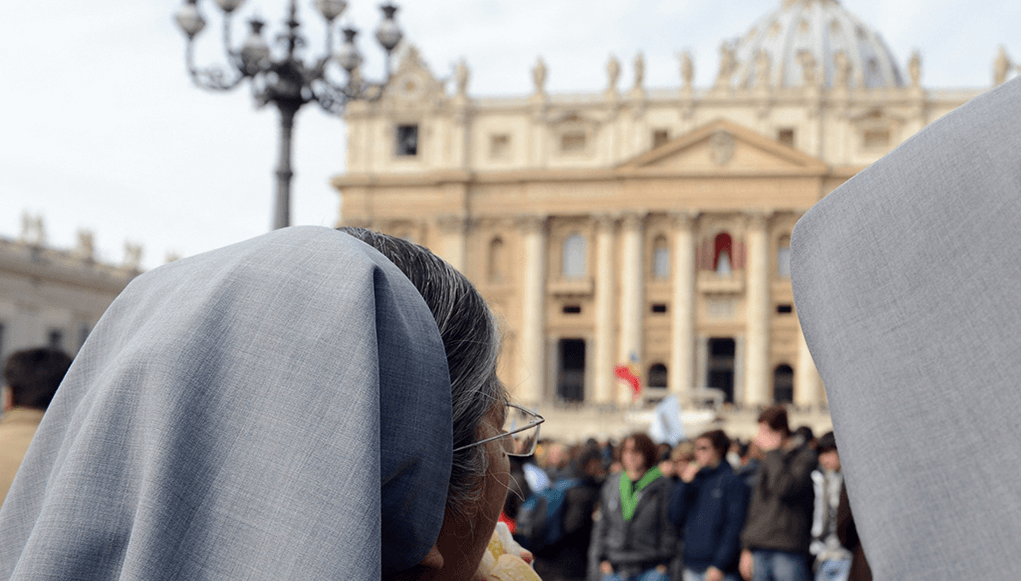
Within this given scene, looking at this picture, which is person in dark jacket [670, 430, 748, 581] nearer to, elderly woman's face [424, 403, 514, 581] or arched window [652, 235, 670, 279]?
elderly woman's face [424, 403, 514, 581]

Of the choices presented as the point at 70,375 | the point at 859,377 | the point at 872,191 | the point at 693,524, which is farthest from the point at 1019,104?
the point at 693,524

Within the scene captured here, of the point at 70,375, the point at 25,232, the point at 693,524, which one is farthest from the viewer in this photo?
the point at 25,232

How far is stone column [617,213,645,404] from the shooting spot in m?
41.3

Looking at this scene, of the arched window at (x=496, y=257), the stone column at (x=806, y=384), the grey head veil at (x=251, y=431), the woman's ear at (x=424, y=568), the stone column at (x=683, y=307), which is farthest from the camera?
the arched window at (x=496, y=257)

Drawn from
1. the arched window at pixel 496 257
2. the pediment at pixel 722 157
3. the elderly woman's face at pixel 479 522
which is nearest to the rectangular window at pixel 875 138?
the pediment at pixel 722 157

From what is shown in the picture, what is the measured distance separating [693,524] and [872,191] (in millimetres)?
6023

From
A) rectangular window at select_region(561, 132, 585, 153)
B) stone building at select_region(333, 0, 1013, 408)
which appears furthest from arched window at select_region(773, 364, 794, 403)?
rectangular window at select_region(561, 132, 585, 153)

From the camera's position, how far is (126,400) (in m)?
0.91

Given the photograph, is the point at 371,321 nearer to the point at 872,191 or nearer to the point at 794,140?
the point at 872,191

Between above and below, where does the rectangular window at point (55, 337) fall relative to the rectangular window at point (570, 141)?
below

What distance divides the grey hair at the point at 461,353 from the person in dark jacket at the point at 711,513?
563cm

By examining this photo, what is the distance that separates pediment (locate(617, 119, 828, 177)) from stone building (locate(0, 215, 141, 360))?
783 inches

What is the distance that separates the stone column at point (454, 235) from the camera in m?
42.8

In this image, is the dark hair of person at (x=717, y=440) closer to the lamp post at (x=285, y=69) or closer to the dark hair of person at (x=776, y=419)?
the dark hair of person at (x=776, y=419)
